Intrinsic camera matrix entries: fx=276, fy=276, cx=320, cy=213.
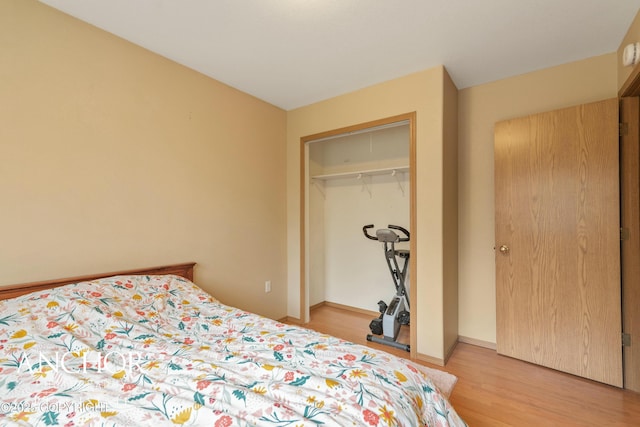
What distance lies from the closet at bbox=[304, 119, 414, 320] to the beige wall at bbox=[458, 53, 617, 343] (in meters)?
0.62

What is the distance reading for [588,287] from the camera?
6.63ft

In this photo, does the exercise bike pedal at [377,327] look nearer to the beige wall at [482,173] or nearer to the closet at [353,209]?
the closet at [353,209]

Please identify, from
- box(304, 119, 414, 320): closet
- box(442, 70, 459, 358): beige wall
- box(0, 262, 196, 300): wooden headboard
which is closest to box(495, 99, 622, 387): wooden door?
box(442, 70, 459, 358): beige wall

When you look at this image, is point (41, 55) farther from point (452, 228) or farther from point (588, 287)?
point (588, 287)

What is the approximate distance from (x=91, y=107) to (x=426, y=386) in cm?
239

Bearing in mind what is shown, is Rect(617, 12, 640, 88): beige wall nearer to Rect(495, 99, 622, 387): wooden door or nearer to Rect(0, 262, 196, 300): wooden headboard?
Rect(495, 99, 622, 387): wooden door

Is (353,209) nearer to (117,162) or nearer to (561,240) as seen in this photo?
(561,240)

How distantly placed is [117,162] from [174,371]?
1.48 metres

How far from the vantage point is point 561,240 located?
6.96 feet

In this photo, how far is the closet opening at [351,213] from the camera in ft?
10.3

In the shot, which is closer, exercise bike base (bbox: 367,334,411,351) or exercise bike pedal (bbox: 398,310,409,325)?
exercise bike base (bbox: 367,334,411,351)

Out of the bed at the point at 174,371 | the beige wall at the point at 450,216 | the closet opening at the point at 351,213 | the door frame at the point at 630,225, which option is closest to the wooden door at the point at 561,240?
the door frame at the point at 630,225

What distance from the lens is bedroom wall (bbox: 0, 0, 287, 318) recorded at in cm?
150

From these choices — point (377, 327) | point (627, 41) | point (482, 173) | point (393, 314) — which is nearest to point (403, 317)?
point (393, 314)
